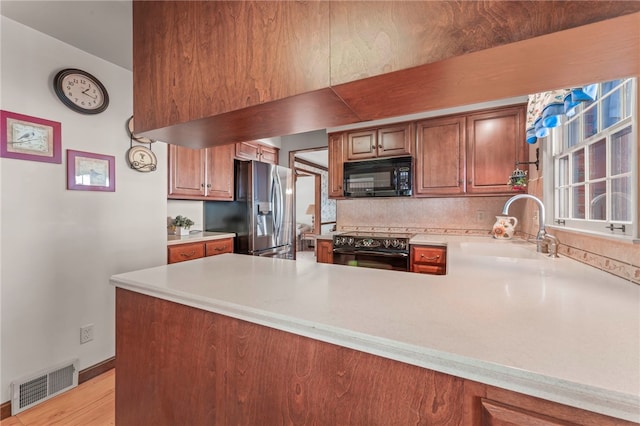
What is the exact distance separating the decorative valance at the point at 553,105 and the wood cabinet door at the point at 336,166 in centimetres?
188

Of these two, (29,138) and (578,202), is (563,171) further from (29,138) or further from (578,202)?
(29,138)

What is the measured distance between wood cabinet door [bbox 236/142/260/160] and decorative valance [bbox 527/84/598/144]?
2966 mm

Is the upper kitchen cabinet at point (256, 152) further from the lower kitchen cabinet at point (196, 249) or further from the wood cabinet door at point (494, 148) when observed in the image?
the wood cabinet door at point (494, 148)

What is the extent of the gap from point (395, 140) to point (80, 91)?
9.28ft

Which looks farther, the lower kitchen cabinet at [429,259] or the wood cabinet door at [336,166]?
the wood cabinet door at [336,166]

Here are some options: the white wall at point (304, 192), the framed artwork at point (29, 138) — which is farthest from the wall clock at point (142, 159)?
the white wall at point (304, 192)

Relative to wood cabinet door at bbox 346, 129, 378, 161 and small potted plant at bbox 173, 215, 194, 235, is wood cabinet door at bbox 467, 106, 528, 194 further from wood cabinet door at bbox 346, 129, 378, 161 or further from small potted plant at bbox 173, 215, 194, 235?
small potted plant at bbox 173, 215, 194, 235

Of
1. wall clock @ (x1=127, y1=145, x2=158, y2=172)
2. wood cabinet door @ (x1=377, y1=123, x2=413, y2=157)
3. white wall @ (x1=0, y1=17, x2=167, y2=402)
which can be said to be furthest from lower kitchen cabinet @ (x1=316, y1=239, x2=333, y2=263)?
wall clock @ (x1=127, y1=145, x2=158, y2=172)

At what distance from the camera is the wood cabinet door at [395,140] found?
3066mm

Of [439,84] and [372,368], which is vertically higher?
[439,84]

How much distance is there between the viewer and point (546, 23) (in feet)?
1.88

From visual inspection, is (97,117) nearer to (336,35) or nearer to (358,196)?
(336,35)

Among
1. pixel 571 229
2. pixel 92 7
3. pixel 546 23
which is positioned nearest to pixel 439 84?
pixel 546 23

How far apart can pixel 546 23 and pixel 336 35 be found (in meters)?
0.48
